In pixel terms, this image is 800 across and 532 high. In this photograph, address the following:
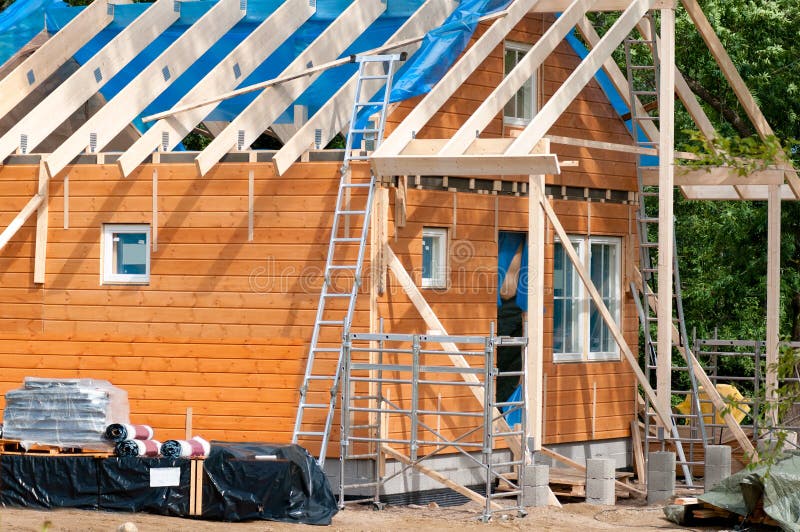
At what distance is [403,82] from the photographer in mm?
13414

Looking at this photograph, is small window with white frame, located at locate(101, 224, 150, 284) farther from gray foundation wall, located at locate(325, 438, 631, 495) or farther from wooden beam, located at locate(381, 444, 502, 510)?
wooden beam, located at locate(381, 444, 502, 510)

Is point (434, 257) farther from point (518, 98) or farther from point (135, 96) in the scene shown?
point (135, 96)

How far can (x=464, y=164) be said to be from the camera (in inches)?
472

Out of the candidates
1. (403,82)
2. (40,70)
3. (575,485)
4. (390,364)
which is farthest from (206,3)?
(575,485)

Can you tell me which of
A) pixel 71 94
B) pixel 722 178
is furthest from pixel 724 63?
pixel 71 94

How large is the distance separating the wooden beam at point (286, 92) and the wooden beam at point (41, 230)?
2.20 m

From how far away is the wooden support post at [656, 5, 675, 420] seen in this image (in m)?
14.0

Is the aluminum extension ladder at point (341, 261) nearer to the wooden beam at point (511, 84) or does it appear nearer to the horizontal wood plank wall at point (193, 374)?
the horizontal wood plank wall at point (193, 374)

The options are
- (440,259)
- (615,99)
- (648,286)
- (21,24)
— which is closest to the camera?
(440,259)

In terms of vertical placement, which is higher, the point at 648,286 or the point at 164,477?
the point at 648,286

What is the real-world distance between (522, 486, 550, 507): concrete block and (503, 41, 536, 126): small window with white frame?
4.59 metres

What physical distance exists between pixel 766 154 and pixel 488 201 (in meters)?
7.80

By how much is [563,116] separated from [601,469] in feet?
15.3

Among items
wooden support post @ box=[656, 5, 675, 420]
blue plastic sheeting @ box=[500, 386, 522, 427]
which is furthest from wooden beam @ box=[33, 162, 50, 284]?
wooden support post @ box=[656, 5, 675, 420]
